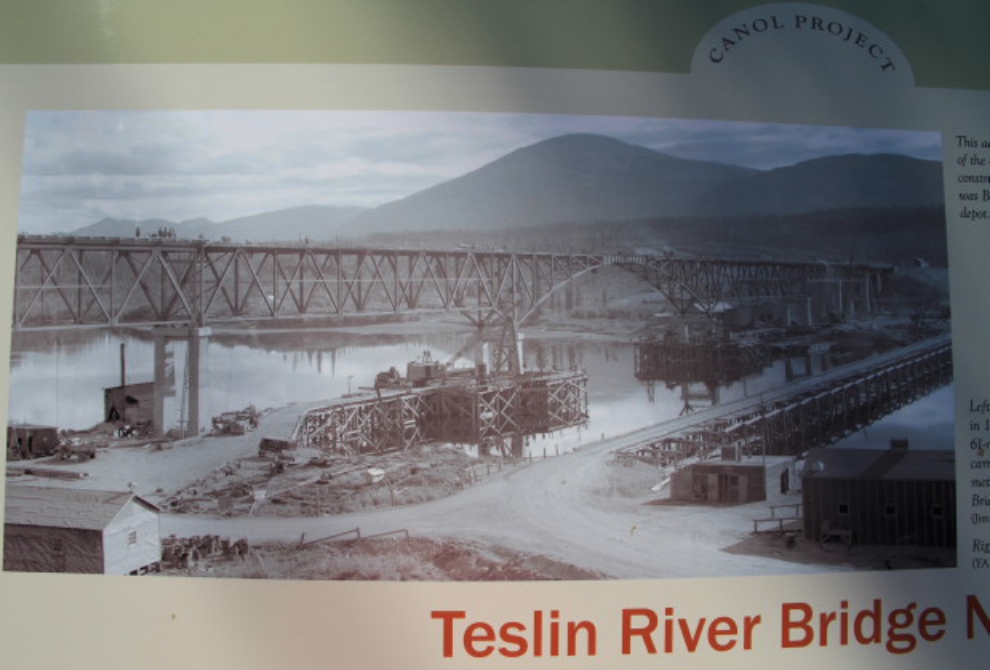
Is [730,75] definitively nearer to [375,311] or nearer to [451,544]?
[375,311]

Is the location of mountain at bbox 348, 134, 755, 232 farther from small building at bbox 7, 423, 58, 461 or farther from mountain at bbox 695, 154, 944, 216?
small building at bbox 7, 423, 58, 461

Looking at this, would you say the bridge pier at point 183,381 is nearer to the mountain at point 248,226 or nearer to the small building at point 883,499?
the mountain at point 248,226

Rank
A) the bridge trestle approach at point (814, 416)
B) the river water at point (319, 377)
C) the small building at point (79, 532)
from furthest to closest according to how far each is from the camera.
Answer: the bridge trestle approach at point (814, 416), the river water at point (319, 377), the small building at point (79, 532)

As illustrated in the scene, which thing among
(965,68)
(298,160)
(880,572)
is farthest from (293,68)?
(880,572)

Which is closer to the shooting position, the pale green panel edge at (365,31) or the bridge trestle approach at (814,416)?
the pale green panel edge at (365,31)

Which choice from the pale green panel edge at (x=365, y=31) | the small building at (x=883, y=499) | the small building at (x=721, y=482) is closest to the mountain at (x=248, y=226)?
the pale green panel edge at (x=365, y=31)

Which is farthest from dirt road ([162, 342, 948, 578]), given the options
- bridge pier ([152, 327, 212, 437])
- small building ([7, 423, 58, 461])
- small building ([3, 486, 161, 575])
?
small building ([7, 423, 58, 461])

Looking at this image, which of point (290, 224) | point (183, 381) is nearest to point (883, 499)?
point (290, 224)

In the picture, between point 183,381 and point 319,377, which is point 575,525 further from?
point 183,381
